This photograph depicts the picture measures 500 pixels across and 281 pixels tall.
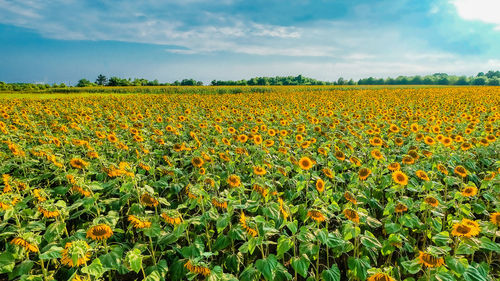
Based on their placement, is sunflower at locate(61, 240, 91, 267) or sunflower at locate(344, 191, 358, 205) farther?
sunflower at locate(344, 191, 358, 205)

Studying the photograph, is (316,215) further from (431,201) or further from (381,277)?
(431,201)

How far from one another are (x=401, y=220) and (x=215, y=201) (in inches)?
77.1

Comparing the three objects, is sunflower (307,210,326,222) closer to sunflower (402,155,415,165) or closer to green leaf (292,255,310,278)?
green leaf (292,255,310,278)

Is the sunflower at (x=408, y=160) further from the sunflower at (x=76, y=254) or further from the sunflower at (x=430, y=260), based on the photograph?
the sunflower at (x=76, y=254)

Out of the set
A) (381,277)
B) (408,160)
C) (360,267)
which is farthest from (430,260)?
(408,160)

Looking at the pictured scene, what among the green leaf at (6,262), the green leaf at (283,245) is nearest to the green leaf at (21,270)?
the green leaf at (6,262)

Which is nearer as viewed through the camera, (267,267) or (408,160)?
(267,267)

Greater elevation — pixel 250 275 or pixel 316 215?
pixel 316 215

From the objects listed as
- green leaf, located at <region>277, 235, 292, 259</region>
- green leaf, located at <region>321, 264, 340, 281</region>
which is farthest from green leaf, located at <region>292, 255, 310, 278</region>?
green leaf, located at <region>321, 264, 340, 281</region>

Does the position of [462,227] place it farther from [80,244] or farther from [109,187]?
[109,187]

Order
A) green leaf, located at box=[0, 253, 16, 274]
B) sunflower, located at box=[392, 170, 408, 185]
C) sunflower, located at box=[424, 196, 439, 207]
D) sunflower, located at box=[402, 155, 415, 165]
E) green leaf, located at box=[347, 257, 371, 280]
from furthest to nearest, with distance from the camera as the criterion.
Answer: sunflower, located at box=[402, 155, 415, 165]
sunflower, located at box=[392, 170, 408, 185]
sunflower, located at box=[424, 196, 439, 207]
green leaf, located at box=[347, 257, 371, 280]
green leaf, located at box=[0, 253, 16, 274]

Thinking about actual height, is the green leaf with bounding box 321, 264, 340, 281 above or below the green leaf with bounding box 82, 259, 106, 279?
below

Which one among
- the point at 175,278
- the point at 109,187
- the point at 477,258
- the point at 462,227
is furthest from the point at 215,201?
the point at 477,258

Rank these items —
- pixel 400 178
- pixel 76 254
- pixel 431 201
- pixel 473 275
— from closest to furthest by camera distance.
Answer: pixel 76 254 → pixel 473 275 → pixel 431 201 → pixel 400 178
